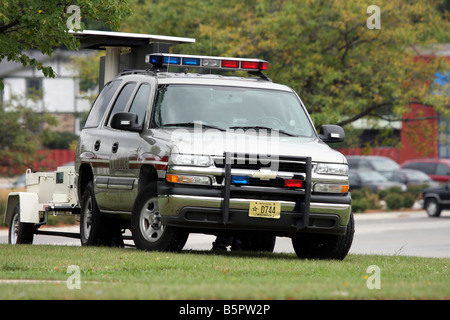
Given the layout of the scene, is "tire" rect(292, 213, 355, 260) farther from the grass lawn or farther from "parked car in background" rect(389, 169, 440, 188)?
"parked car in background" rect(389, 169, 440, 188)

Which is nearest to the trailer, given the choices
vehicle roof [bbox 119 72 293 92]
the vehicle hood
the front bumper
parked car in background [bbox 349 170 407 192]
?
vehicle roof [bbox 119 72 293 92]

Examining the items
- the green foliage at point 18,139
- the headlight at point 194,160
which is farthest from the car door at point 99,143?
the green foliage at point 18,139

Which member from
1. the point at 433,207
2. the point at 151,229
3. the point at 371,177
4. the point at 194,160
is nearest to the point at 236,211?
the point at 194,160

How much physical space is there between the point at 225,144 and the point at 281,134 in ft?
3.62

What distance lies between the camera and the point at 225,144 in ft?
35.8

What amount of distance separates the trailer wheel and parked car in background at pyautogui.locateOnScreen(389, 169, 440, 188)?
1079 inches

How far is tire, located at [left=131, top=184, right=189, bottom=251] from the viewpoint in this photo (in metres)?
11.3

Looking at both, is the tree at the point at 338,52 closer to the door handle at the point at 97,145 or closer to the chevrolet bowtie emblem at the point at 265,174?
the door handle at the point at 97,145

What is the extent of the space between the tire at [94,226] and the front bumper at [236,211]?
6.84 feet

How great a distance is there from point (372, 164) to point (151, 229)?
30.7 m

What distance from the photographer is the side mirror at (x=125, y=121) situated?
11.6 m
